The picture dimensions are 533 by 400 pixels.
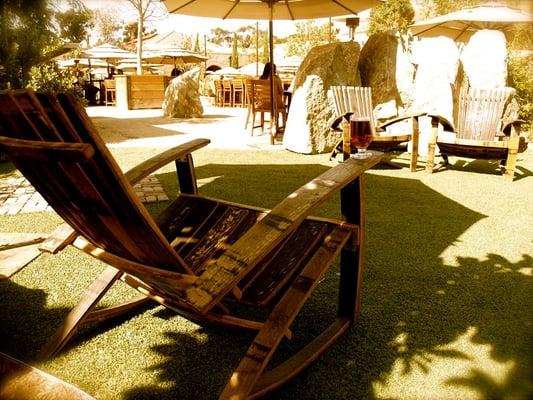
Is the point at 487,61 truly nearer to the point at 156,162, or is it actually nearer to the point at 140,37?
the point at 156,162

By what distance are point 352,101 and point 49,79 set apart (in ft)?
19.6

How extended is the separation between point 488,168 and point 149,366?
628cm

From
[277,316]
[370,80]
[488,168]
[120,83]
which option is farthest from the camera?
[120,83]

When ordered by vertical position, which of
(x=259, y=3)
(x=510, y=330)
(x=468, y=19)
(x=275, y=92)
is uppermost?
(x=259, y=3)

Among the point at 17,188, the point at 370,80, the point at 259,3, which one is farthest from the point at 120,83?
the point at 17,188

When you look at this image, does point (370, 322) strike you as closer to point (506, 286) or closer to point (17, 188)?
point (506, 286)

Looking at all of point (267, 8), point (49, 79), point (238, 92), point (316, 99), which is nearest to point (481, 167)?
point (316, 99)

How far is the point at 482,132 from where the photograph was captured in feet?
20.1

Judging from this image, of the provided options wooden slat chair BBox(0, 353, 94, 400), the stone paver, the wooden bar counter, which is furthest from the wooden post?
the wooden bar counter

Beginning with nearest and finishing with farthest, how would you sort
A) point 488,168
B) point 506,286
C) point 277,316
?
point 277,316, point 506,286, point 488,168

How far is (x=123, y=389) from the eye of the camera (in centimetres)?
186

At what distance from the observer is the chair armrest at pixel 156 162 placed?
6.86 ft

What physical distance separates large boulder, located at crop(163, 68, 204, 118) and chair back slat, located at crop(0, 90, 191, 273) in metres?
12.3

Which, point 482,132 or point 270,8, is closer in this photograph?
point 482,132
